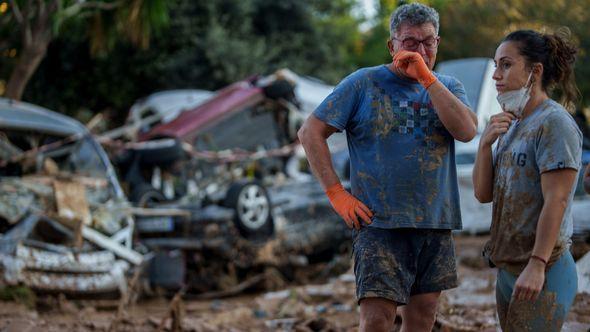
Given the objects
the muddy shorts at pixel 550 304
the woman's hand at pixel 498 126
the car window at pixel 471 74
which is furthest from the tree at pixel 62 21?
the muddy shorts at pixel 550 304

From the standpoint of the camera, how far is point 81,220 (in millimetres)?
8125

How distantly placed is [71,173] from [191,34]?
39.0 feet

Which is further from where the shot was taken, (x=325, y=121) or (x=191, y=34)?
(x=191, y=34)

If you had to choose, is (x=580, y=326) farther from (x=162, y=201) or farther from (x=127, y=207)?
(x=162, y=201)

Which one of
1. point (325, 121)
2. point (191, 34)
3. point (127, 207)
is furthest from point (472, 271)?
point (191, 34)

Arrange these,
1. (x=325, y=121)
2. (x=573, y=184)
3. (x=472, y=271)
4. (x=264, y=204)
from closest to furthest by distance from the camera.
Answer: (x=573, y=184), (x=325, y=121), (x=472, y=271), (x=264, y=204)

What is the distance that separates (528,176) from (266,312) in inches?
199

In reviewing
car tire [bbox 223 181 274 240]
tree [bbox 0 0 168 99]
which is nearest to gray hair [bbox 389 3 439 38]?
car tire [bbox 223 181 274 240]

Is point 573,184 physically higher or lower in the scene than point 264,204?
higher

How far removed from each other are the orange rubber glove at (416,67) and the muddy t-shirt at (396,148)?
150 millimetres

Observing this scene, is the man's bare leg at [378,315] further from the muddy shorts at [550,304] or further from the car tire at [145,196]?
the car tire at [145,196]

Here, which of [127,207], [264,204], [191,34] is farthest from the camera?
[191,34]

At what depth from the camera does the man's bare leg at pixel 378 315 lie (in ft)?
10.6

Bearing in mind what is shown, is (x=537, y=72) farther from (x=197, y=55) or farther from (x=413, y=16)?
(x=197, y=55)
